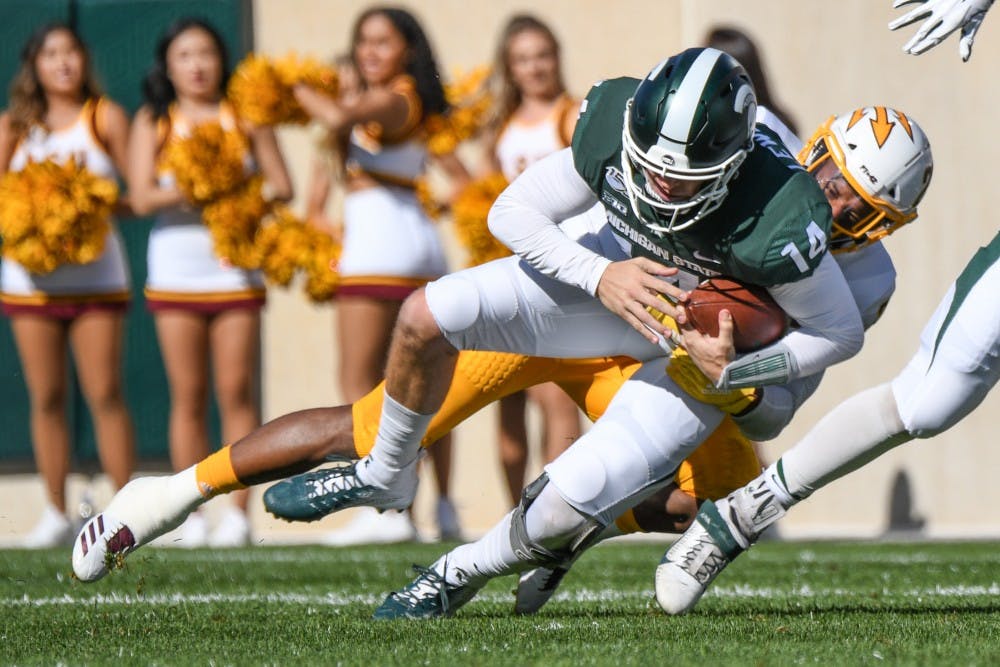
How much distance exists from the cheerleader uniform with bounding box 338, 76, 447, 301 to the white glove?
3.61 metres

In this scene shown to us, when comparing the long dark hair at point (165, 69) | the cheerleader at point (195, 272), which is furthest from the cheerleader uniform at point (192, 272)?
the long dark hair at point (165, 69)

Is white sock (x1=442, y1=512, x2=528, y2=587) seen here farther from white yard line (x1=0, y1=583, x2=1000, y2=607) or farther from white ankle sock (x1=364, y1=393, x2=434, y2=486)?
white yard line (x1=0, y1=583, x2=1000, y2=607)

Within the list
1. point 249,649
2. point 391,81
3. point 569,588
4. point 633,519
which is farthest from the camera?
point 391,81

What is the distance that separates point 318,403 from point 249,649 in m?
6.08

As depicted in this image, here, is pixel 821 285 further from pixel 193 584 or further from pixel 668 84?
pixel 193 584

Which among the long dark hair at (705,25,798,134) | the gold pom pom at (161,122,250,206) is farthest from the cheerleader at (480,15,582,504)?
the gold pom pom at (161,122,250,206)

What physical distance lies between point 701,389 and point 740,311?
11.3 inches

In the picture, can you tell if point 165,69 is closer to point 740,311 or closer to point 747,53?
point 747,53

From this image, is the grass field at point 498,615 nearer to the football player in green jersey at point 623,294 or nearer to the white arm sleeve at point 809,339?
the football player in green jersey at point 623,294

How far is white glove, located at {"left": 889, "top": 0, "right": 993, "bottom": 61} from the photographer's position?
429 centimetres

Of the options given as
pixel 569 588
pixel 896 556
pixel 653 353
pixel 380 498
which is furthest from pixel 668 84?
pixel 896 556

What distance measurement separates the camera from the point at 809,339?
4.15 metres

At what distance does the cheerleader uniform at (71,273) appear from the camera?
7.86 metres

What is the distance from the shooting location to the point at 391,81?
25.3ft
